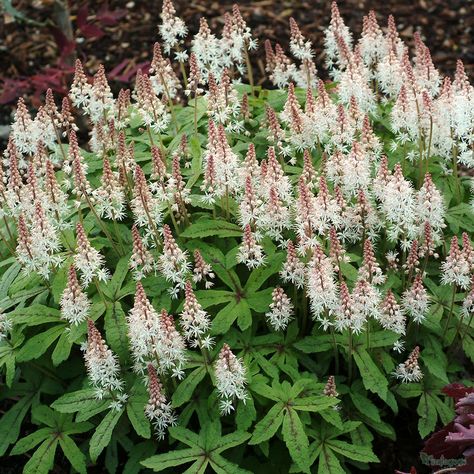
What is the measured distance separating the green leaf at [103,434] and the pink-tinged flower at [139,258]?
2.44 ft

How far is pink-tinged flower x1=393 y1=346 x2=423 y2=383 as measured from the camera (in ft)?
15.0

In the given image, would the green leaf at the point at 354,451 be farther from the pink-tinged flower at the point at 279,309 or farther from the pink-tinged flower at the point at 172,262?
the pink-tinged flower at the point at 172,262

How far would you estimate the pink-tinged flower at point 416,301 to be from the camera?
4535 millimetres

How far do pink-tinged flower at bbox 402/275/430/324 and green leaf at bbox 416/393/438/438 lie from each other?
17.6 inches

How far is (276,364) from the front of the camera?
15.2ft

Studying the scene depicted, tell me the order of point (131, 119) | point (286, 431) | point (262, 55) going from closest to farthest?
point (286, 431)
point (131, 119)
point (262, 55)

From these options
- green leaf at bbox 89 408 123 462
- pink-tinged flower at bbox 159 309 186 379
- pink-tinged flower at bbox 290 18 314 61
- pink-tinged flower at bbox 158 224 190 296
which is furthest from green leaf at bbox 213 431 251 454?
pink-tinged flower at bbox 290 18 314 61

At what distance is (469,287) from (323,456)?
1.23m

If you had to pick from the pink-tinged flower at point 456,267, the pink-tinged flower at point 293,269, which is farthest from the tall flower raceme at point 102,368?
the pink-tinged flower at point 456,267

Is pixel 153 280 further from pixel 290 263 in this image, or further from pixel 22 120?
pixel 22 120

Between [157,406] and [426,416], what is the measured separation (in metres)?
1.46

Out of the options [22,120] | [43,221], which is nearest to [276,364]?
[43,221]

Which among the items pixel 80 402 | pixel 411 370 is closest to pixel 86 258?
pixel 80 402

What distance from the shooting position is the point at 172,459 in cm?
420
